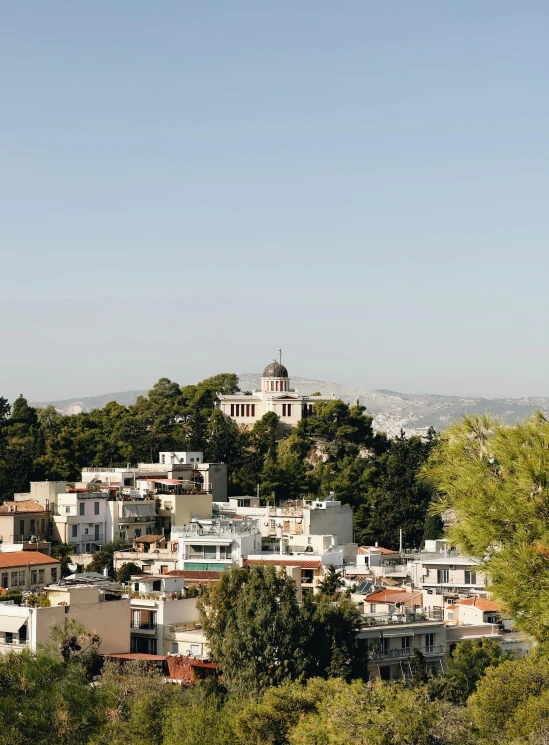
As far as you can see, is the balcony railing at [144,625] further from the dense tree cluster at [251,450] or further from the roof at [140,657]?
the dense tree cluster at [251,450]

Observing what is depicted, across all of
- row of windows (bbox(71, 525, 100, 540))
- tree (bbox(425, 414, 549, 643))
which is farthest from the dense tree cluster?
tree (bbox(425, 414, 549, 643))

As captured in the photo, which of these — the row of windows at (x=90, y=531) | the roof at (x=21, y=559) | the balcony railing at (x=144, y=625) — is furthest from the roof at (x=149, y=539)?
the balcony railing at (x=144, y=625)

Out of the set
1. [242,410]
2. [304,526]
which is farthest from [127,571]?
[242,410]

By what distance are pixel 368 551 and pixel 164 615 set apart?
15.6 metres

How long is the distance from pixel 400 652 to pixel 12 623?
29.8ft

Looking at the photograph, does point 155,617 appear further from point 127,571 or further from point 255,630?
point 127,571

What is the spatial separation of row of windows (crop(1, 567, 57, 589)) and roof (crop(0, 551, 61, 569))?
0.23m

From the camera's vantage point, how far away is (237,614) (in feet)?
97.0

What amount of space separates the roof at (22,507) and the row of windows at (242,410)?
2458 centimetres

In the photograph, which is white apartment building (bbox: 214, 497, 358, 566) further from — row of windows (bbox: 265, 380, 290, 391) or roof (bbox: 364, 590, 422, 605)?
row of windows (bbox: 265, 380, 290, 391)

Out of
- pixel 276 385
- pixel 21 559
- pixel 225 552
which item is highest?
pixel 276 385

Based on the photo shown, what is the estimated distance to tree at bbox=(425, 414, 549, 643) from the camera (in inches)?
515

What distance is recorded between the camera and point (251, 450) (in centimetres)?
6850

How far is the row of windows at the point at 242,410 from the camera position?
74.7 metres
